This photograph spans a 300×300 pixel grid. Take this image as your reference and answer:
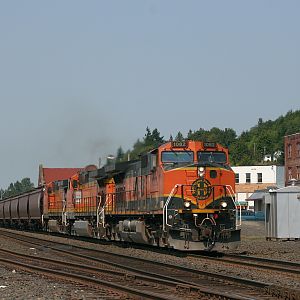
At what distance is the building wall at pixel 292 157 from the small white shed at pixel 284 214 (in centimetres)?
5557

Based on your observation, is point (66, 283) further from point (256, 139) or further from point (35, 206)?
point (256, 139)

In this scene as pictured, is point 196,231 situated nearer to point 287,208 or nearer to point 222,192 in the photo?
point 222,192

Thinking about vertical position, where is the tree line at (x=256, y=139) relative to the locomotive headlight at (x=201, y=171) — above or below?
above

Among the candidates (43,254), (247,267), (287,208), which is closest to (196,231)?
(247,267)

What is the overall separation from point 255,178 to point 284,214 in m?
77.5

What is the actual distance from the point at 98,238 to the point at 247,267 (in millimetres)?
14981

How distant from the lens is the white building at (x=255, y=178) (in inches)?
4259

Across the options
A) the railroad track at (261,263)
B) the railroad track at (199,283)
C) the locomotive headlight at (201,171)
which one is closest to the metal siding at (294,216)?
the railroad track at (261,263)

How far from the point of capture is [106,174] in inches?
1212

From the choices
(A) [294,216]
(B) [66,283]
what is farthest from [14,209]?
(B) [66,283]

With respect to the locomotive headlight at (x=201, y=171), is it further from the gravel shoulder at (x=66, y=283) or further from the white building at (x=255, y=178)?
the white building at (x=255, y=178)

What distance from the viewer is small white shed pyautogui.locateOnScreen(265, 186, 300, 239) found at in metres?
32.6

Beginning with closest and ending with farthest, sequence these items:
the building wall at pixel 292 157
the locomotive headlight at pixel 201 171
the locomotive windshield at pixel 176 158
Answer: the locomotive headlight at pixel 201 171, the locomotive windshield at pixel 176 158, the building wall at pixel 292 157

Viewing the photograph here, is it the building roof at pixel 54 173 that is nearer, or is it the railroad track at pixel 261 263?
the railroad track at pixel 261 263
